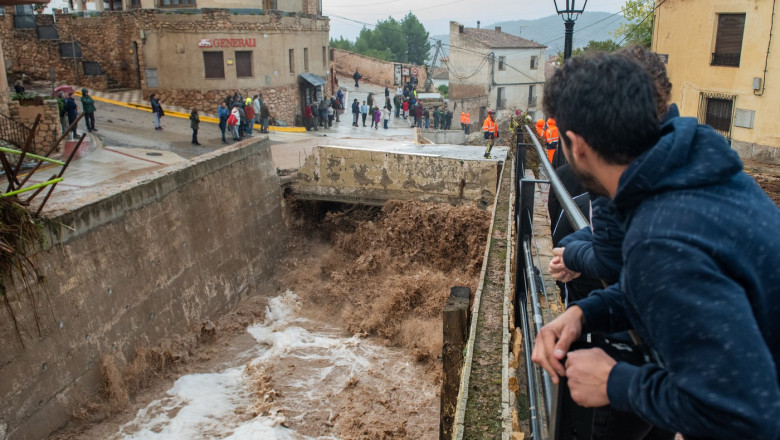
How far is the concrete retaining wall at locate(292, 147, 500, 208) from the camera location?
14.7 m

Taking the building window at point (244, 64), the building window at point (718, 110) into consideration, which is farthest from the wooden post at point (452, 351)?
the building window at point (244, 64)

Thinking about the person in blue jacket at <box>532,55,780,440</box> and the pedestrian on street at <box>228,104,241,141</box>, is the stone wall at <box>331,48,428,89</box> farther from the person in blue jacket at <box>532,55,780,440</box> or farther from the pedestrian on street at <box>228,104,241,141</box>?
the person in blue jacket at <box>532,55,780,440</box>

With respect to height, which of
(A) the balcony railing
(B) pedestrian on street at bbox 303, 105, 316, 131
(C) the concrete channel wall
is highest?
(A) the balcony railing

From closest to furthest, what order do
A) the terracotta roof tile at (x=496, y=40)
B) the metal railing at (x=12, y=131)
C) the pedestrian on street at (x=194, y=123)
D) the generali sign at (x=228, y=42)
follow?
the metal railing at (x=12, y=131) < the pedestrian on street at (x=194, y=123) < the generali sign at (x=228, y=42) < the terracotta roof tile at (x=496, y=40)

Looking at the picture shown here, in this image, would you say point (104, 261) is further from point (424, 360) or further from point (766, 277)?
point (766, 277)

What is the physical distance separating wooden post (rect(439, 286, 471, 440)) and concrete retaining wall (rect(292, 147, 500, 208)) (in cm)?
855

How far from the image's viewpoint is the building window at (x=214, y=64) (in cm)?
2472

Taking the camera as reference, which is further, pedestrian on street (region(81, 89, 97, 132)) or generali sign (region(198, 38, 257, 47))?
generali sign (region(198, 38, 257, 47))

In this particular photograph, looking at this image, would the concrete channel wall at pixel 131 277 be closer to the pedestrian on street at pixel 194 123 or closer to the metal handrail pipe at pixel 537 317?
the pedestrian on street at pixel 194 123

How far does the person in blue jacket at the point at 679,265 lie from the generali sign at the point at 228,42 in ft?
82.7

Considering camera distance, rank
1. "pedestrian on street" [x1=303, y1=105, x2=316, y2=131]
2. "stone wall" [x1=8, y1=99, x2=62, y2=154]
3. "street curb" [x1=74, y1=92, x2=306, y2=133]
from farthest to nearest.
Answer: "pedestrian on street" [x1=303, y1=105, x2=316, y2=131] < "street curb" [x1=74, y1=92, x2=306, y2=133] < "stone wall" [x1=8, y1=99, x2=62, y2=154]

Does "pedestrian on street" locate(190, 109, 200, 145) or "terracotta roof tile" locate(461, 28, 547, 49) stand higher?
"terracotta roof tile" locate(461, 28, 547, 49)

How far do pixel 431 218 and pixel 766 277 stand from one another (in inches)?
534

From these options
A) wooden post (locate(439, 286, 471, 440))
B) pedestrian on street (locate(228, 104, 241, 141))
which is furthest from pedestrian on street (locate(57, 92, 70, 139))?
wooden post (locate(439, 286, 471, 440))
